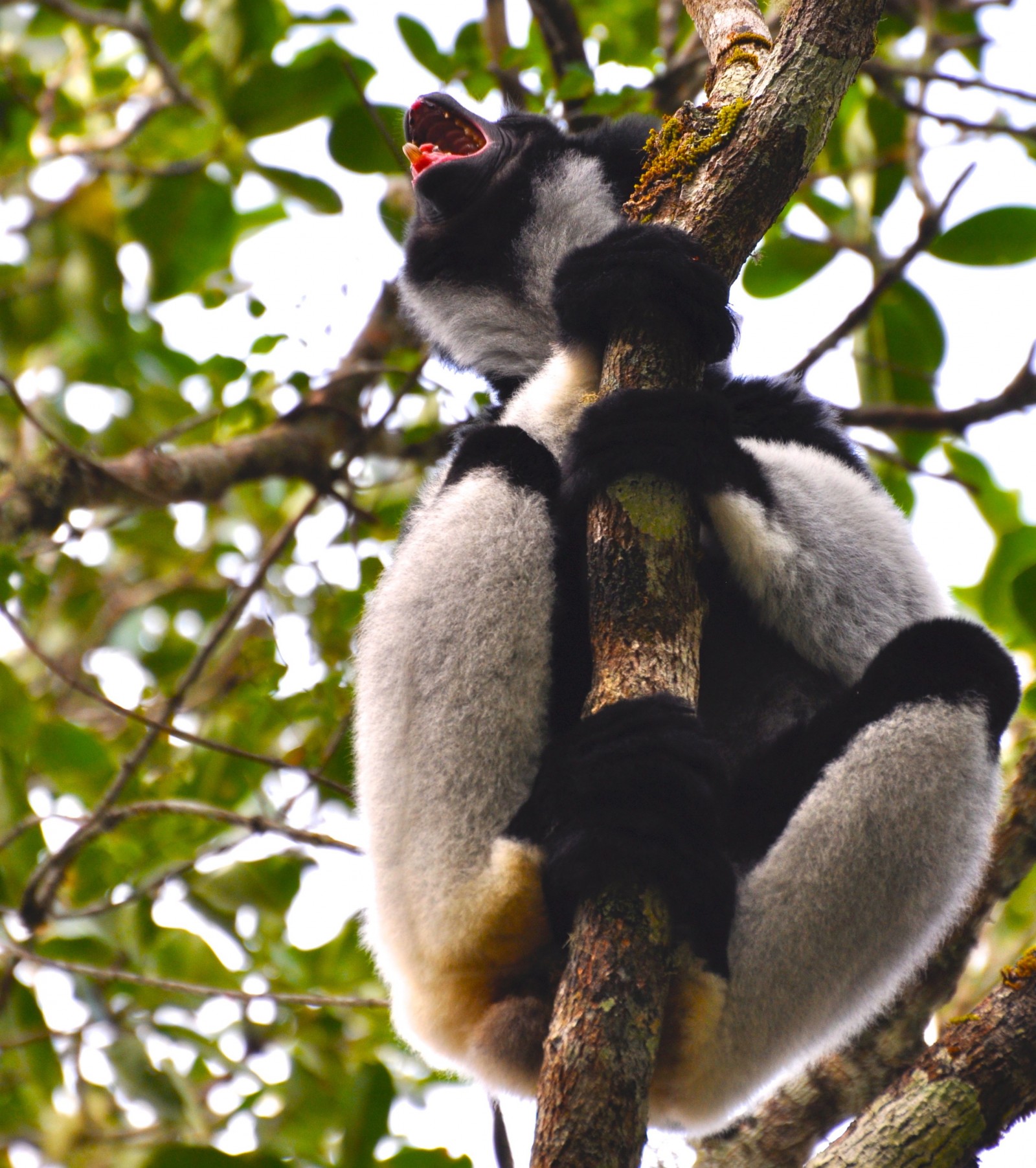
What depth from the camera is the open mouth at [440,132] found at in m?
4.55

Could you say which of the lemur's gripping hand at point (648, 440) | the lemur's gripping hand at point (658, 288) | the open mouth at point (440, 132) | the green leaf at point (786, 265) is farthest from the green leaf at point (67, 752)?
the green leaf at point (786, 265)

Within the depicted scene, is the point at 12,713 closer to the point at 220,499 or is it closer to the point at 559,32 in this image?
the point at 220,499

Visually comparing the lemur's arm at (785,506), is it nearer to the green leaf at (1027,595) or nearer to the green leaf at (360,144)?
the green leaf at (1027,595)

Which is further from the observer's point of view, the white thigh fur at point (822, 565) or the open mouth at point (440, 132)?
the open mouth at point (440, 132)

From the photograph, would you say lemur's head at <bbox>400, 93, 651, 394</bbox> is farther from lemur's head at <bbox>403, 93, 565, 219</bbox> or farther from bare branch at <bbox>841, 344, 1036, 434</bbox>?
bare branch at <bbox>841, 344, 1036, 434</bbox>

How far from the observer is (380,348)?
6.63m

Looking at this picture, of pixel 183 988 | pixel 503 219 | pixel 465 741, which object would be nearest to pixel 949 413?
pixel 503 219

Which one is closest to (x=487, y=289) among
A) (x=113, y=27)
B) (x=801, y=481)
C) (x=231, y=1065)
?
(x=801, y=481)

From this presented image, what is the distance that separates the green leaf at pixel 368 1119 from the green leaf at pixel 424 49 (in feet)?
14.3

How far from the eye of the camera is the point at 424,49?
563 cm

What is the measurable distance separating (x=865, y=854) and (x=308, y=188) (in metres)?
4.43

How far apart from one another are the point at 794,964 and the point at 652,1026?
0.81 metres

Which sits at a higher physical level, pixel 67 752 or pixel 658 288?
pixel 67 752

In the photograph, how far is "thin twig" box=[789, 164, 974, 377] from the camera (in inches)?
215
